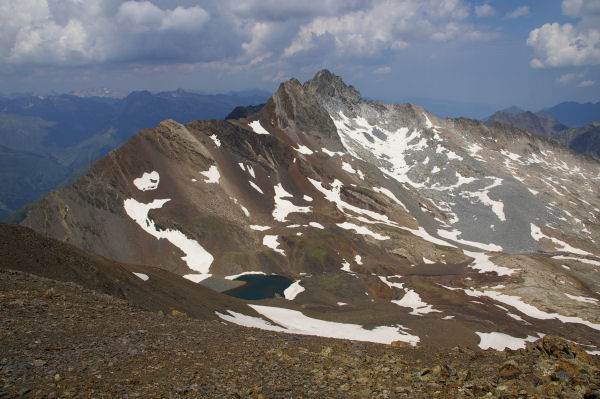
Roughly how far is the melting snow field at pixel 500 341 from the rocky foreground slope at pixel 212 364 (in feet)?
133

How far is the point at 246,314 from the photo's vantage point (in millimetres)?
50375

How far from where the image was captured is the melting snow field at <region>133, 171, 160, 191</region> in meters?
123

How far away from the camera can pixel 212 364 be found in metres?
16.9

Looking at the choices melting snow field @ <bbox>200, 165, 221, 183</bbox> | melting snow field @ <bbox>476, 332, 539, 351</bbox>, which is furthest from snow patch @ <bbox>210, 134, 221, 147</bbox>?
melting snow field @ <bbox>476, 332, 539, 351</bbox>

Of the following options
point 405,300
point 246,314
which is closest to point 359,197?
point 405,300

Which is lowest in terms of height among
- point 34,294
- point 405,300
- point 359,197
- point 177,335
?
point 405,300

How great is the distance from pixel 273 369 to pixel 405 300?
250ft

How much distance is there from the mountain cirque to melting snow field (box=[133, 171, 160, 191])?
530 mm

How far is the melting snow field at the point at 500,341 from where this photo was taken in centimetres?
5716

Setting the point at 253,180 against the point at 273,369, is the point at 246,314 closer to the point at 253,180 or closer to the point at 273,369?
the point at 273,369

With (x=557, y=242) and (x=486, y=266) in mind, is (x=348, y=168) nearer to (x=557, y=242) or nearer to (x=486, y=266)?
(x=486, y=266)

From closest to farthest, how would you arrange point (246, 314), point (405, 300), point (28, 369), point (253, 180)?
point (28, 369), point (246, 314), point (405, 300), point (253, 180)

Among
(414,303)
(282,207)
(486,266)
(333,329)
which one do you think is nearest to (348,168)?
(282,207)

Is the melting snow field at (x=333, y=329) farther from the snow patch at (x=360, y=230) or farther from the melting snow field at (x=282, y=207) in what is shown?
the snow patch at (x=360, y=230)
